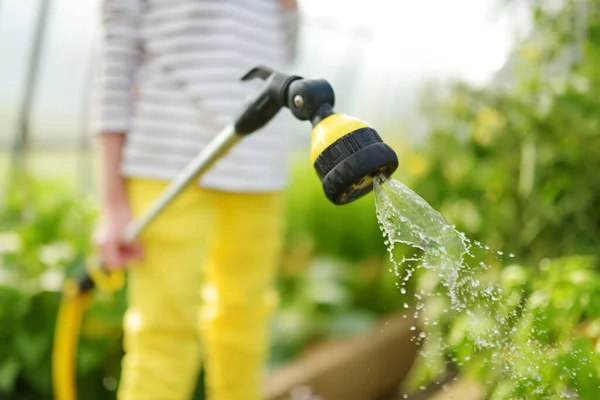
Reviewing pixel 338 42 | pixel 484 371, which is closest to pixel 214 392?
pixel 484 371

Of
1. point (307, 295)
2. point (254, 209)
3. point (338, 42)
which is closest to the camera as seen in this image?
point (254, 209)

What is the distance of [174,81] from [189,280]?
376 millimetres

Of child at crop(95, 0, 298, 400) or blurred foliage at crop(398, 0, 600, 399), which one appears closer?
blurred foliage at crop(398, 0, 600, 399)

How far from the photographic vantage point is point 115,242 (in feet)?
4.06

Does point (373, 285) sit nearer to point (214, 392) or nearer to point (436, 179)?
point (436, 179)

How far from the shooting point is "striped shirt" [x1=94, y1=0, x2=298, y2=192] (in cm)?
120

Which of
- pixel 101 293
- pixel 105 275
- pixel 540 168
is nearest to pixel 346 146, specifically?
pixel 105 275

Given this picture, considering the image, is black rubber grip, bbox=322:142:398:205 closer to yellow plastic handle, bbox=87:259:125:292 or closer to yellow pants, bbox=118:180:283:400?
yellow pants, bbox=118:180:283:400

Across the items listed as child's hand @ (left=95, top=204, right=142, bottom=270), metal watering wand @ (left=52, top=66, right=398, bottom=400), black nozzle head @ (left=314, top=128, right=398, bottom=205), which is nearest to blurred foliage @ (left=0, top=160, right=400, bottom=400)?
child's hand @ (left=95, top=204, right=142, bottom=270)

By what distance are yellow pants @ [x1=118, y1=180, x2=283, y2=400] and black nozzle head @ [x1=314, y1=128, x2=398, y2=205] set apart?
580 millimetres

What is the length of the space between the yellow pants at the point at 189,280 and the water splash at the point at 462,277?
Result: 1.87ft

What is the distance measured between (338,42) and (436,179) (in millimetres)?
4151

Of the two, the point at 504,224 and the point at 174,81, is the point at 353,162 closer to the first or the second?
the point at 174,81

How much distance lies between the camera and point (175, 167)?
1214 millimetres
